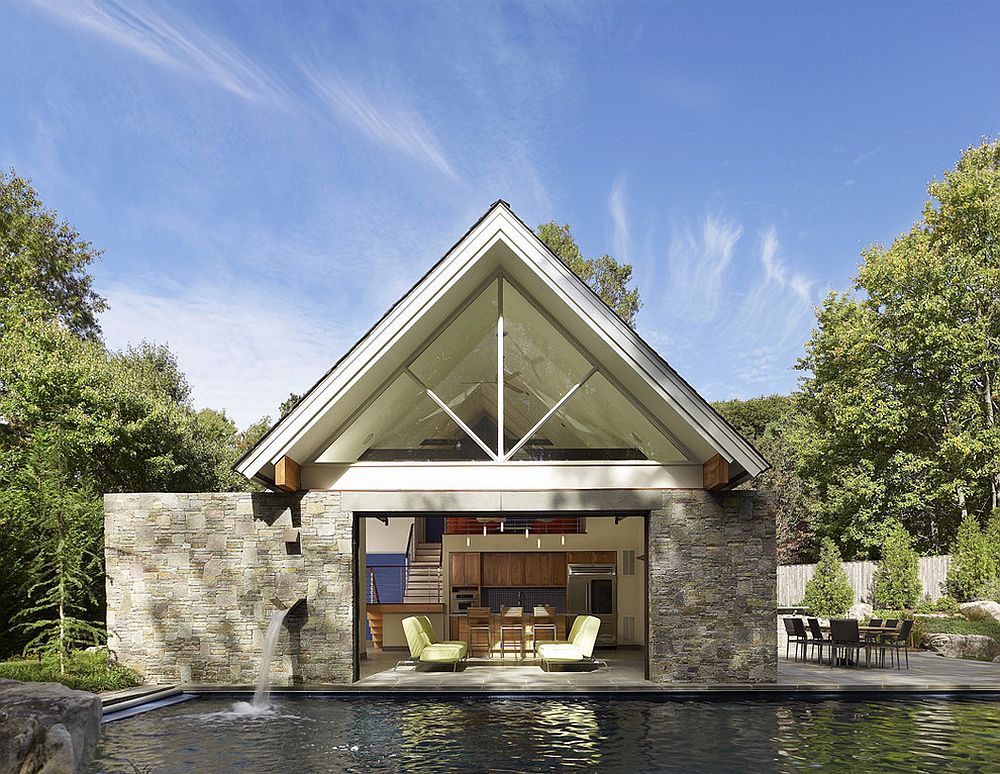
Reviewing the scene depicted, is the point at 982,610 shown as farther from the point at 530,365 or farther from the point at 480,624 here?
the point at 530,365

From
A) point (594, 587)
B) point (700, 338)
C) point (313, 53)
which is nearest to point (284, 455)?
point (594, 587)

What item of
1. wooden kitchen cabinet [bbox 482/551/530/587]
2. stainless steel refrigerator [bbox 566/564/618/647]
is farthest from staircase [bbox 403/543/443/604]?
stainless steel refrigerator [bbox 566/564/618/647]

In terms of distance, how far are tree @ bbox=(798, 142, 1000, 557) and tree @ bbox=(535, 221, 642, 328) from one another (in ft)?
23.0

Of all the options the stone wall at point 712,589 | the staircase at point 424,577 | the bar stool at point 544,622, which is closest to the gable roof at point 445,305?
the stone wall at point 712,589

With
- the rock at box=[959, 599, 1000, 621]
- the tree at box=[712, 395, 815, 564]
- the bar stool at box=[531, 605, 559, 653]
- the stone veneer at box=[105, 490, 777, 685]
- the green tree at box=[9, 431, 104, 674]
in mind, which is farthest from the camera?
the tree at box=[712, 395, 815, 564]

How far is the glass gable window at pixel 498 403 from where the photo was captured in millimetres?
13078

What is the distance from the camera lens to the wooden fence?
26062 millimetres

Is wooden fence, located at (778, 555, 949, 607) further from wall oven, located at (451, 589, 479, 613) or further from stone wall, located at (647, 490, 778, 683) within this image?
stone wall, located at (647, 490, 778, 683)

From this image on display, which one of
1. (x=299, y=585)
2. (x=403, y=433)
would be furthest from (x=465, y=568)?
(x=403, y=433)

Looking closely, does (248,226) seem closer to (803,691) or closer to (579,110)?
(579,110)

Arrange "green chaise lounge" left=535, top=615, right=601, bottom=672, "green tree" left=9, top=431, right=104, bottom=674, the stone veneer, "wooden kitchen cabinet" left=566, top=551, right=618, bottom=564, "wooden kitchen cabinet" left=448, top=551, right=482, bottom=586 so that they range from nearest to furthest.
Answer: "green tree" left=9, top=431, right=104, bottom=674
the stone veneer
"green chaise lounge" left=535, top=615, right=601, bottom=672
"wooden kitchen cabinet" left=566, top=551, right=618, bottom=564
"wooden kitchen cabinet" left=448, top=551, right=482, bottom=586

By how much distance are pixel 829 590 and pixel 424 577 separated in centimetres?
1131

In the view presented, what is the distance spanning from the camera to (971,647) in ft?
59.9

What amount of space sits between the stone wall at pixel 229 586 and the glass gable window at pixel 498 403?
4.42 ft
